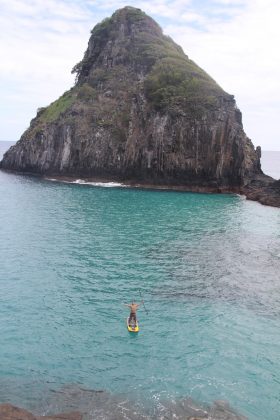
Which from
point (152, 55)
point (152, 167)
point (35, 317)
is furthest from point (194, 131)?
point (35, 317)

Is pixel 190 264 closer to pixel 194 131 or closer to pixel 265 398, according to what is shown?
pixel 265 398

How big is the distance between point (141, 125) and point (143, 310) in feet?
Result: 269

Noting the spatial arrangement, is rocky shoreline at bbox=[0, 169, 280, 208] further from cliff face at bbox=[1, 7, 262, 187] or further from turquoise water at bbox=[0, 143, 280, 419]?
turquoise water at bbox=[0, 143, 280, 419]

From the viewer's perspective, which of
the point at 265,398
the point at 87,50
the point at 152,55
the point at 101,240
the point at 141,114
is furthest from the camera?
the point at 87,50

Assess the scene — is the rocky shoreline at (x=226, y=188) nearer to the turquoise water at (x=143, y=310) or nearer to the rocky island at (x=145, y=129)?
the rocky island at (x=145, y=129)

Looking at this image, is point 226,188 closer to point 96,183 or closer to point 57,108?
point 96,183

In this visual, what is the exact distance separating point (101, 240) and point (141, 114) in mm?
64777

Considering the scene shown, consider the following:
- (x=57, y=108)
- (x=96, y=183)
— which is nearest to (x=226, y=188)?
(x=96, y=183)

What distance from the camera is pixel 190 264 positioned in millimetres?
43469

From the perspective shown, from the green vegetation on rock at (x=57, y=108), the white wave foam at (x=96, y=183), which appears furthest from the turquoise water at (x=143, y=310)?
the green vegetation on rock at (x=57, y=108)

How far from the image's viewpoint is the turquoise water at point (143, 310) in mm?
23000

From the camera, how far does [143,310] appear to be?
31875mm

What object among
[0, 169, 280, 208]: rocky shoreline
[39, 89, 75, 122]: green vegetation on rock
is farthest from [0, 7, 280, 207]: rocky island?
[39, 89, 75, 122]: green vegetation on rock

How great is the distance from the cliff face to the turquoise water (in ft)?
125
